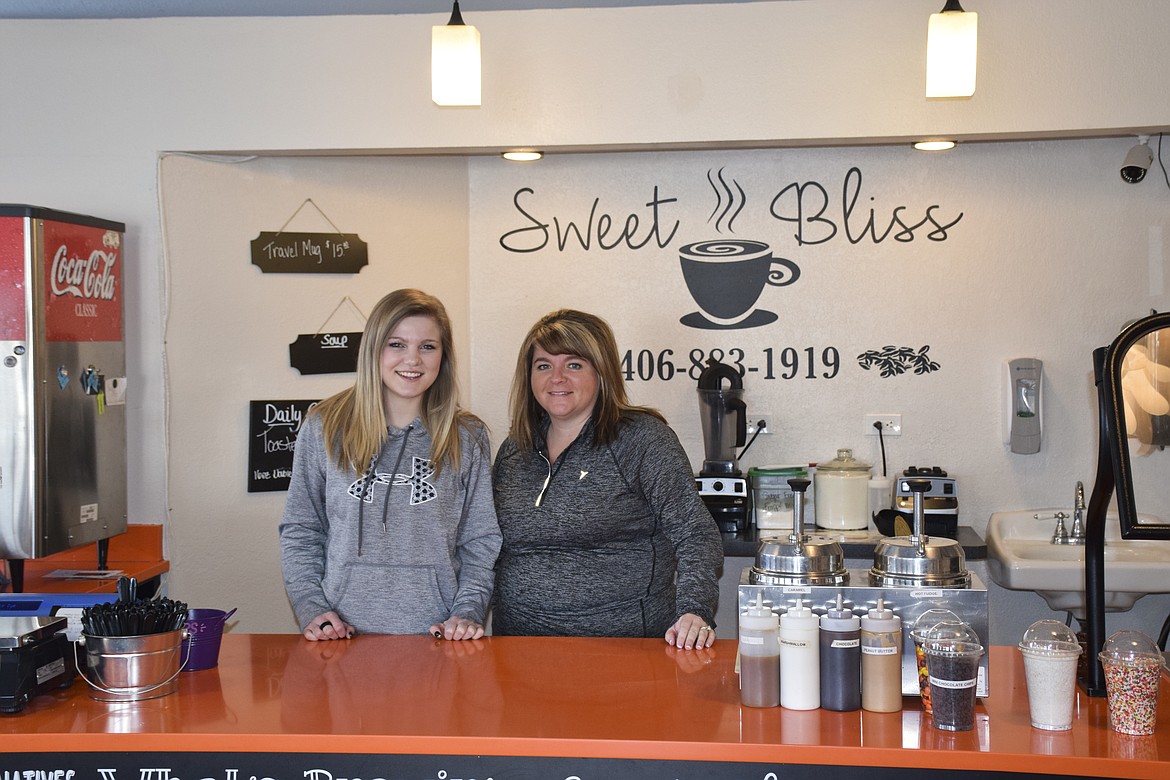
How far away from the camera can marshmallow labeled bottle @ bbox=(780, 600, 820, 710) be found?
6.41 ft

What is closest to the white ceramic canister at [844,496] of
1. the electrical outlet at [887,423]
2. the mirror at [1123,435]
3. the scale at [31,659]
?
the electrical outlet at [887,423]

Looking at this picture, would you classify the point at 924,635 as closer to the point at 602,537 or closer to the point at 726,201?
the point at 602,537

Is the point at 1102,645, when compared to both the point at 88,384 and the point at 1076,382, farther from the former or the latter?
the point at 88,384

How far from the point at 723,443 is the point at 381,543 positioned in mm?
1798

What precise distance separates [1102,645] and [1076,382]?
2.27 meters

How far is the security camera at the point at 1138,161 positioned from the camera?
12.5ft

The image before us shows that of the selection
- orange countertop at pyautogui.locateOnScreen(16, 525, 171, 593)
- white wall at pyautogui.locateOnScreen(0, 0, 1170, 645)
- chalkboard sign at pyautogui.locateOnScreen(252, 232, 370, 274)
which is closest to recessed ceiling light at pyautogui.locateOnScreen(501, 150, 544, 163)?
white wall at pyautogui.locateOnScreen(0, 0, 1170, 645)

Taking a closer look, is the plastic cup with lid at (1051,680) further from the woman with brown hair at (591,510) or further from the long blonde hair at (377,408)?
the long blonde hair at (377,408)

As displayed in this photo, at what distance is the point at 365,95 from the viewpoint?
377 cm

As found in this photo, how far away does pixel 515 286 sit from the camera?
4.35 metres

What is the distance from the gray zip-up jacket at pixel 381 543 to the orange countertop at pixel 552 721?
11.6 inches

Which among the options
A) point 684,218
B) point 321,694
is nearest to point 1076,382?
point 684,218

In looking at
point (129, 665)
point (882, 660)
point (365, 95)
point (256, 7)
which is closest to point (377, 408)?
point (129, 665)

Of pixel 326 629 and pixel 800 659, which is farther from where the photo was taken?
pixel 326 629
